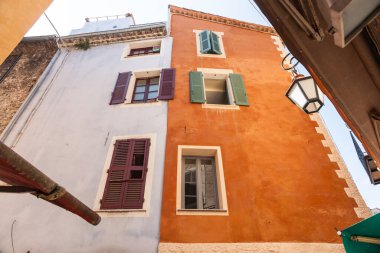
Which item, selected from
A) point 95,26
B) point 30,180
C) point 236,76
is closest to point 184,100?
point 236,76

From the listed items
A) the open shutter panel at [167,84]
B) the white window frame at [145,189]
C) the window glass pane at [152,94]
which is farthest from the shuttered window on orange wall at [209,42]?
the white window frame at [145,189]

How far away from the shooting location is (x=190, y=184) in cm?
638

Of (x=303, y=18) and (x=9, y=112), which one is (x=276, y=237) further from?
(x=9, y=112)

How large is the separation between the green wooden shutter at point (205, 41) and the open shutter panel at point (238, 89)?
5.71 feet

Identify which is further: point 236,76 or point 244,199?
point 236,76

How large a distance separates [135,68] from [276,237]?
724cm

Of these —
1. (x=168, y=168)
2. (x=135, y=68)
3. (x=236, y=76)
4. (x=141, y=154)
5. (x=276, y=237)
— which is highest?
(x=135, y=68)

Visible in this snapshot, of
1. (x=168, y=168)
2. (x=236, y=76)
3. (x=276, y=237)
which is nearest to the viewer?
(x=276, y=237)

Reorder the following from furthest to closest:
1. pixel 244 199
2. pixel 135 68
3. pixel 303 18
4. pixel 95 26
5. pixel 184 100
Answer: pixel 95 26 < pixel 135 68 < pixel 184 100 < pixel 244 199 < pixel 303 18

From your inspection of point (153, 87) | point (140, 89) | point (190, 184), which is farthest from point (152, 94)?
point (190, 184)

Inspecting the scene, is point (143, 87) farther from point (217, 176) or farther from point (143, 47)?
point (217, 176)

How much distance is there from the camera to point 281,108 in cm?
809

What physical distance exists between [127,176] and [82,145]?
5.96ft

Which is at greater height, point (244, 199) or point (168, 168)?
point (168, 168)
